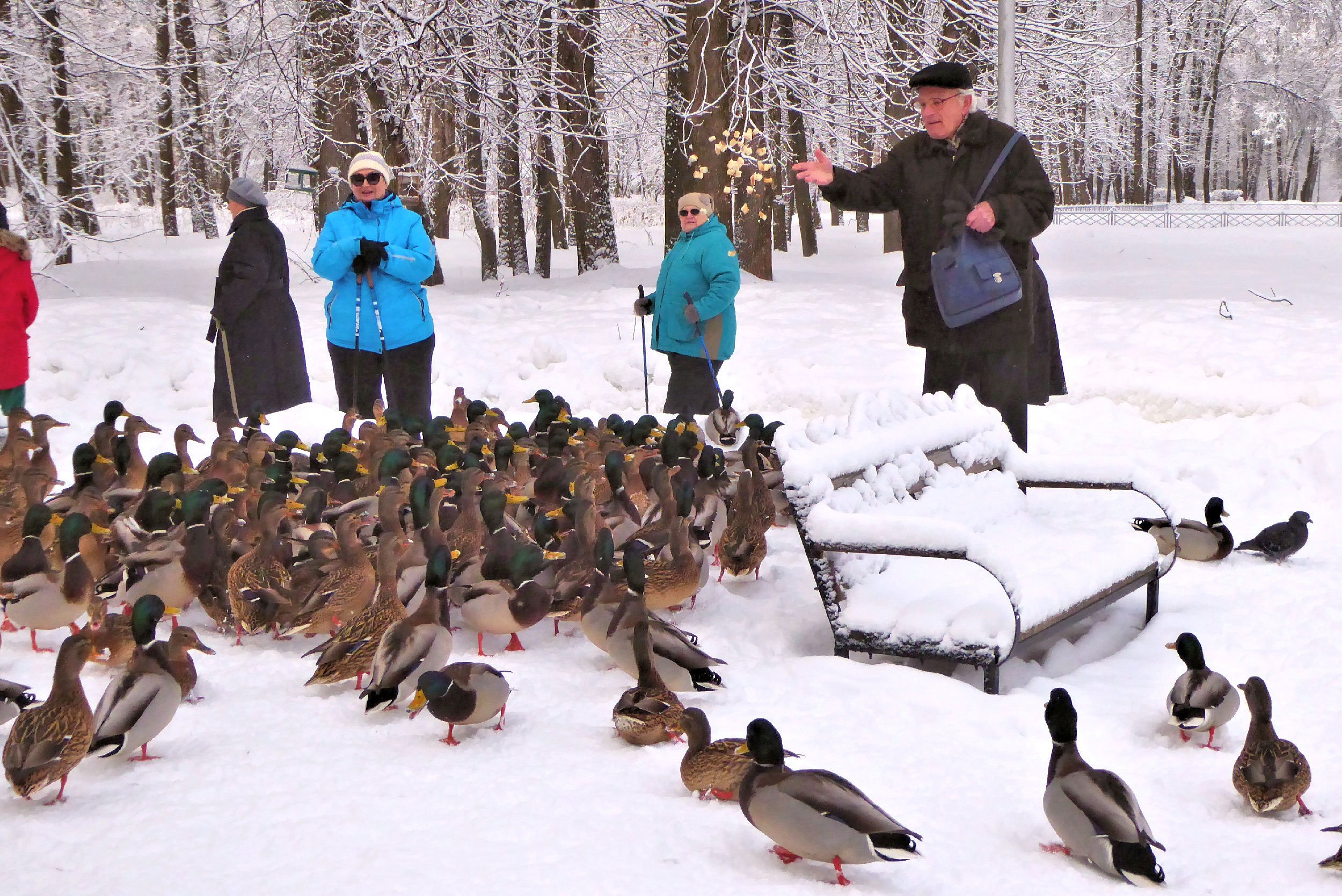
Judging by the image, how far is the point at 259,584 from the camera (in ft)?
19.3

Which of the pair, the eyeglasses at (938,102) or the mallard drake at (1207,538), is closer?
the eyeglasses at (938,102)

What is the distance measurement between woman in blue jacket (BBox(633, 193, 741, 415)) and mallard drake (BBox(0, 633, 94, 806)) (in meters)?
5.23

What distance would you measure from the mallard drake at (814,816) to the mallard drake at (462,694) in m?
1.16

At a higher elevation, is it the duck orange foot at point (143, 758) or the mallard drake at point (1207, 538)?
the mallard drake at point (1207, 538)

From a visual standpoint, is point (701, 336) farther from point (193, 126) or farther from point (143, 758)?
point (193, 126)

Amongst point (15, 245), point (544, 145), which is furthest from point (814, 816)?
point (544, 145)

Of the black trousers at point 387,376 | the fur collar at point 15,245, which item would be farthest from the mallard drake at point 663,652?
the fur collar at point 15,245

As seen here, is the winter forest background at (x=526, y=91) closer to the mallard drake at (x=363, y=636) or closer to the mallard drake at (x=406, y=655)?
the mallard drake at (x=363, y=636)

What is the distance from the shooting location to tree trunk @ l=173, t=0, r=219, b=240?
1955 cm

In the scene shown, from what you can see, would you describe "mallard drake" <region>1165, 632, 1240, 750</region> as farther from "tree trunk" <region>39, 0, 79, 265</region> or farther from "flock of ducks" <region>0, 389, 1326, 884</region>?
"tree trunk" <region>39, 0, 79, 265</region>

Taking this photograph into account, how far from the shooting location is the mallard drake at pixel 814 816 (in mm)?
3518

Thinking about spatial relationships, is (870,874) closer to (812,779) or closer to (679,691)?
(812,779)

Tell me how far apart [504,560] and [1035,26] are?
15.6 m

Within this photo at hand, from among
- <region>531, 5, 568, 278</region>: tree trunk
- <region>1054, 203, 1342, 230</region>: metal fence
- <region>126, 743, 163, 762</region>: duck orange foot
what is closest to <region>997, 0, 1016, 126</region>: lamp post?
<region>531, 5, 568, 278</region>: tree trunk
